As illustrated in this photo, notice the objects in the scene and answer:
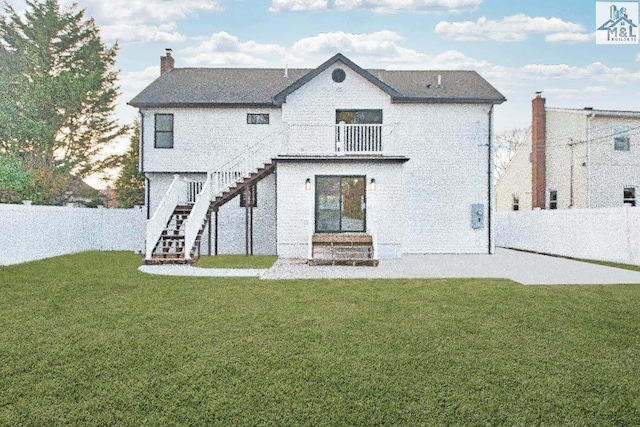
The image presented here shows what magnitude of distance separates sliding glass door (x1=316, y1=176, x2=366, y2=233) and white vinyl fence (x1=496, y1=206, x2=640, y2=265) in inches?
311

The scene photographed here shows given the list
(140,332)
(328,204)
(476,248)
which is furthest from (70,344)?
(476,248)

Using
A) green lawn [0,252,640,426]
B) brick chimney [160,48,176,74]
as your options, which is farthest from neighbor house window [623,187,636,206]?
brick chimney [160,48,176,74]

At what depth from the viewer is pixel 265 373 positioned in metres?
4.38

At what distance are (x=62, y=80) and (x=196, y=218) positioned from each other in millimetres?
17740

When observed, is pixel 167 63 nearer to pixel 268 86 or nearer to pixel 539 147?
pixel 268 86

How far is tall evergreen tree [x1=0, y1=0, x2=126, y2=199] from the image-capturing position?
85.1 ft

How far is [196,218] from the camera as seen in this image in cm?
1399

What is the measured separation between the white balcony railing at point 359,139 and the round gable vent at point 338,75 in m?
1.78

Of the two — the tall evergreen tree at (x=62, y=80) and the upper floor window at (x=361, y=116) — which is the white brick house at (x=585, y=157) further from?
the tall evergreen tree at (x=62, y=80)

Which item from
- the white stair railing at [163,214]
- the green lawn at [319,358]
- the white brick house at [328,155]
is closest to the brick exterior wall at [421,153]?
the white brick house at [328,155]

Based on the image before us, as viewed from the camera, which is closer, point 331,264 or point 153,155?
point 331,264

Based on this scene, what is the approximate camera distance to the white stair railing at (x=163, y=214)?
1321 centimetres

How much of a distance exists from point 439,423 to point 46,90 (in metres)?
28.7

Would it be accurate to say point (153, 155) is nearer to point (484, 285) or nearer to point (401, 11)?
point (401, 11)
